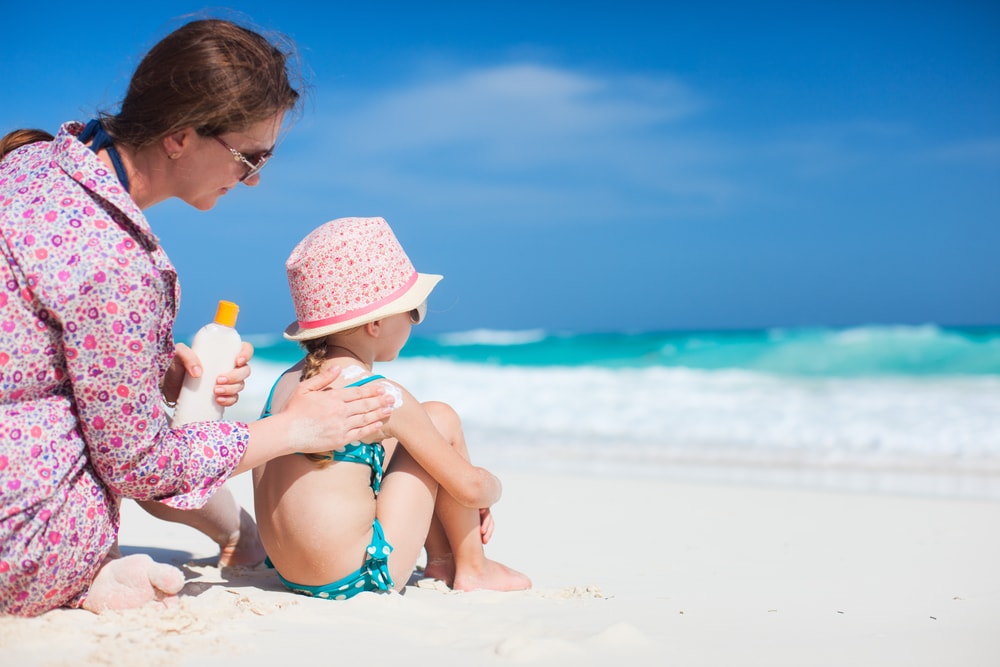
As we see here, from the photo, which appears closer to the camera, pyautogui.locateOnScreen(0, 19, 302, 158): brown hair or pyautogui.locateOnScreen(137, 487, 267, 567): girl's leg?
pyautogui.locateOnScreen(0, 19, 302, 158): brown hair

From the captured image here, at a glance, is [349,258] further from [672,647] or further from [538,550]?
[538,550]

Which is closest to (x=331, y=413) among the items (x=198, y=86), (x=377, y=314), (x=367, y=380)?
(x=367, y=380)

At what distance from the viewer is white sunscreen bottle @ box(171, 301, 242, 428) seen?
2.65 metres

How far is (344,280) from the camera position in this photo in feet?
9.02

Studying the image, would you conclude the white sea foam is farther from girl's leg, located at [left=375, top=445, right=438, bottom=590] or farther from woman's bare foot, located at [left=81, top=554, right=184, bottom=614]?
woman's bare foot, located at [left=81, top=554, right=184, bottom=614]

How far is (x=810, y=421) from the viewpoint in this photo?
8195 millimetres

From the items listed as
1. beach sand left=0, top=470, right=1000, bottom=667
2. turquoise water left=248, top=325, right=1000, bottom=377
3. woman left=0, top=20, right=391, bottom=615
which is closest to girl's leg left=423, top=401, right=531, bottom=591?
beach sand left=0, top=470, right=1000, bottom=667

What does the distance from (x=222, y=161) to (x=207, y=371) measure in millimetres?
644

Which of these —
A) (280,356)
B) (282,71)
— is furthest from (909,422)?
(280,356)

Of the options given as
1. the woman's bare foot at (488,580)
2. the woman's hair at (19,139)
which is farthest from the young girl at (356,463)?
the woman's hair at (19,139)

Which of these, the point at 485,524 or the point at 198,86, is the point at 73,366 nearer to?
the point at 198,86

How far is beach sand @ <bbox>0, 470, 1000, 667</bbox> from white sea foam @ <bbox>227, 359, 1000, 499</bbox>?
1470 mm

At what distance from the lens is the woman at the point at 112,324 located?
203cm

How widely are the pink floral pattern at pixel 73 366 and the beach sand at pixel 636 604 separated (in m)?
0.26
